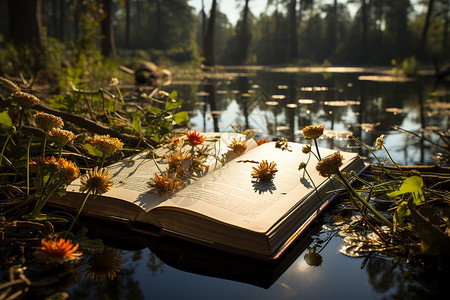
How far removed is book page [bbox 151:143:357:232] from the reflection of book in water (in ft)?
0.23

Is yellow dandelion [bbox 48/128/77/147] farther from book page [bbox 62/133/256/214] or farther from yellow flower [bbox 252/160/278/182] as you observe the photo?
yellow flower [bbox 252/160/278/182]

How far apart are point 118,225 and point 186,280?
12.0 inches

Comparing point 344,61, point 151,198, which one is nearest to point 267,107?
point 151,198

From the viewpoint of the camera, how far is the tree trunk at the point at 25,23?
5.14m

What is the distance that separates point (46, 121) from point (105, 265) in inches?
14.5

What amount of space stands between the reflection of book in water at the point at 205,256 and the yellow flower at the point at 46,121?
247mm

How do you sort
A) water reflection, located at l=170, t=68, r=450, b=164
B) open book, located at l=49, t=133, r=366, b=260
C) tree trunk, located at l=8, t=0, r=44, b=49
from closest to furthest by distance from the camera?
open book, located at l=49, t=133, r=366, b=260
water reflection, located at l=170, t=68, r=450, b=164
tree trunk, located at l=8, t=0, r=44, b=49

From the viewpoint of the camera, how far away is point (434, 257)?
75 cm

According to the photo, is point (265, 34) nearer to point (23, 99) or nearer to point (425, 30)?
point (425, 30)

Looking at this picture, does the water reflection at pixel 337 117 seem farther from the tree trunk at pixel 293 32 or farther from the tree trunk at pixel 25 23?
the tree trunk at pixel 293 32

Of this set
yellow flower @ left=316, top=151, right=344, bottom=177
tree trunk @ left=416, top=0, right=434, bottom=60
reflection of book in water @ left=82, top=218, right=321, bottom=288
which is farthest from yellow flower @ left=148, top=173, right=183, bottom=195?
tree trunk @ left=416, top=0, right=434, bottom=60

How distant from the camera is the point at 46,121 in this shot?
2.91 ft

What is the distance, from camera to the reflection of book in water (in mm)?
716

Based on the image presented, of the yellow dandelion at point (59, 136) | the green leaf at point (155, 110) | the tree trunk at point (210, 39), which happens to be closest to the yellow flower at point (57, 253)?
the yellow dandelion at point (59, 136)
